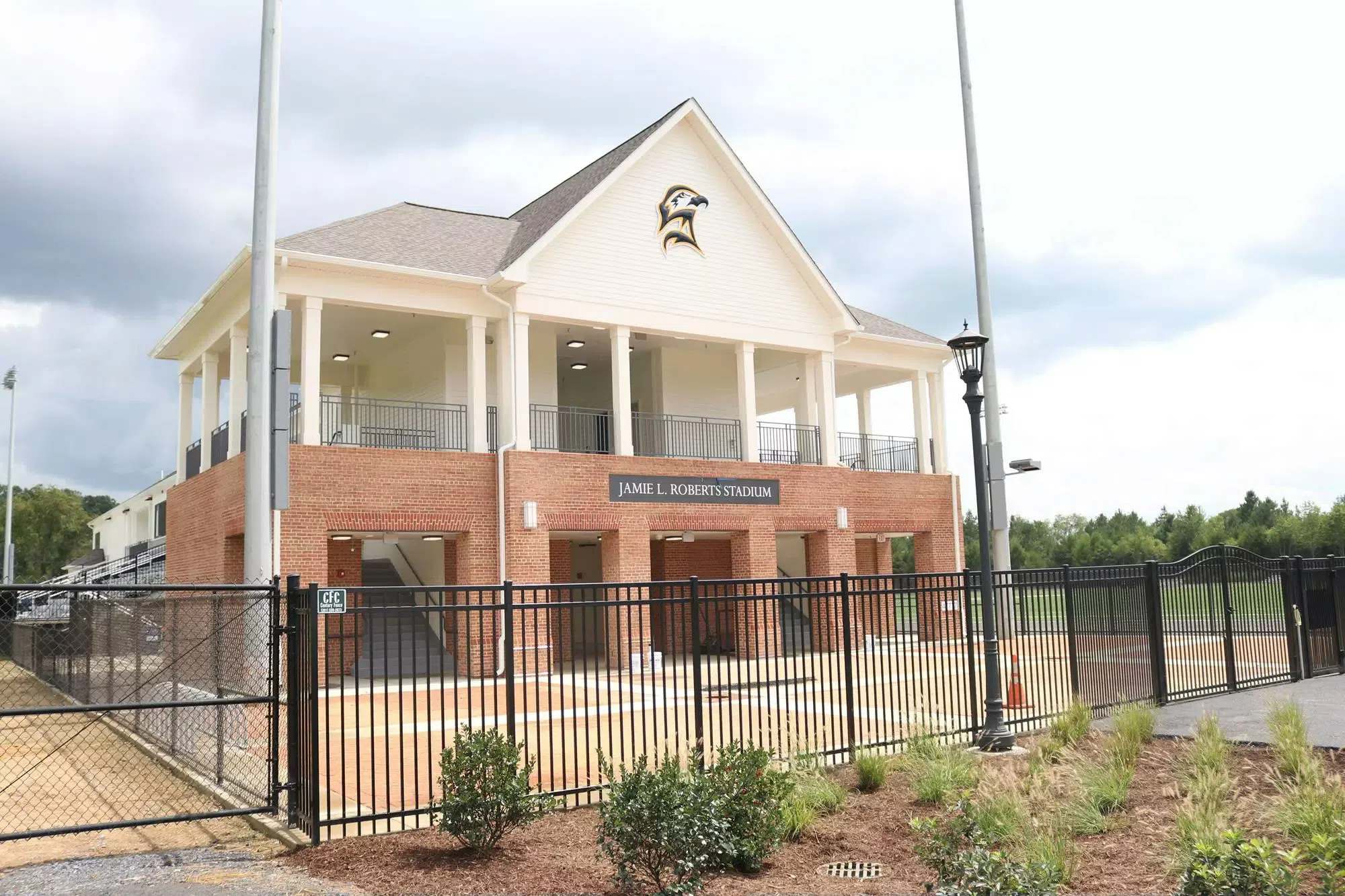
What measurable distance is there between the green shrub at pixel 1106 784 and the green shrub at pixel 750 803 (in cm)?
235

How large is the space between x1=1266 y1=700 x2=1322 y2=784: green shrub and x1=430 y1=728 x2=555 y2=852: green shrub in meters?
5.40

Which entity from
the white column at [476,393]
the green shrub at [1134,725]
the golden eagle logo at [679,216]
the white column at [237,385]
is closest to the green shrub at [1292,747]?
the green shrub at [1134,725]

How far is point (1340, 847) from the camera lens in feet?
16.9

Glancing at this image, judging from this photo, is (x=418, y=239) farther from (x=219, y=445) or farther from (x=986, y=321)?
(x=986, y=321)

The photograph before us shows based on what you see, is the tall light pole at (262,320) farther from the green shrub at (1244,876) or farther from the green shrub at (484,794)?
the green shrub at (1244,876)

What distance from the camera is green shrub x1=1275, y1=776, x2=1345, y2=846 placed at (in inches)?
254

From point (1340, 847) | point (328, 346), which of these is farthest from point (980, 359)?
point (328, 346)

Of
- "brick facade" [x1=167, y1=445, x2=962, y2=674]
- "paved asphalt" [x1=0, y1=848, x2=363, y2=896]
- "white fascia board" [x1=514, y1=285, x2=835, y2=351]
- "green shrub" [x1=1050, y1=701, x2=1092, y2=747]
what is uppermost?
"white fascia board" [x1=514, y1=285, x2=835, y2=351]

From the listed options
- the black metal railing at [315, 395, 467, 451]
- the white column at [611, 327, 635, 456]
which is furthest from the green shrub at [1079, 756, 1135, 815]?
the black metal railing at [315, 395, 467, 451]

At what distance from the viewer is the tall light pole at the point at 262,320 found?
12306 mm

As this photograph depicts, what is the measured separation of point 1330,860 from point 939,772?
3898 millimetres

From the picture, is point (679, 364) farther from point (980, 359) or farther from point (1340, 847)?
point (1340, 847)

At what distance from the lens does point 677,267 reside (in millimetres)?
25219

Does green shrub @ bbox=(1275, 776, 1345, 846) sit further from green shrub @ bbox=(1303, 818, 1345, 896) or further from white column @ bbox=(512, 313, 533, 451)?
white column @ bbox=(512, 313, 533, 451)
